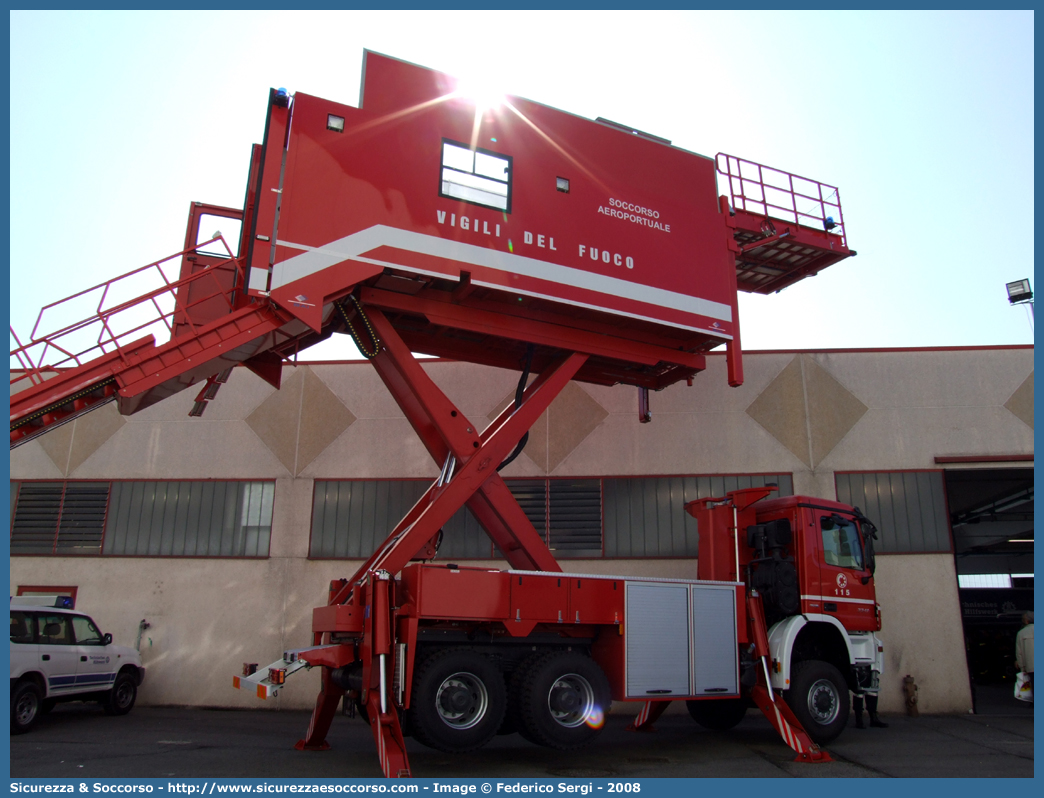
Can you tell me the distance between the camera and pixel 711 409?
16266 mm

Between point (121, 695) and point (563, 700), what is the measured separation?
9.25 m

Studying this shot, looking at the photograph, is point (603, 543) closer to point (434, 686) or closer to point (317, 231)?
point (434, 686)

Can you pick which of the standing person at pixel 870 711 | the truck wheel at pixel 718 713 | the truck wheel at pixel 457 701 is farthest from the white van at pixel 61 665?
the standing person at pixel 870 711

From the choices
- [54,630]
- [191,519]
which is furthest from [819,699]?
[191,519]

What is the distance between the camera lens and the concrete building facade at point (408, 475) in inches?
608

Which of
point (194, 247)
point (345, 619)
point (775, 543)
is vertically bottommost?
point (345, 619)

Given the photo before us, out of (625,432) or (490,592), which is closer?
(490,592)

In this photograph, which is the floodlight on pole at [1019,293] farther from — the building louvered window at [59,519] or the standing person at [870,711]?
the building louvered window at [59,519]

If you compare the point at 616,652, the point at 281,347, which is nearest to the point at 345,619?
the point at 616,652

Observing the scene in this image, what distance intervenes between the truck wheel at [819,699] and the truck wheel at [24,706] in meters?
10.9

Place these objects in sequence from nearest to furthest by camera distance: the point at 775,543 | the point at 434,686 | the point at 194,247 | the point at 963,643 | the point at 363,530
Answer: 1. the point at 434,686
2. the point at 194,247
3. the point at 775,543
4. the point at 963,643
5. the point at 363,530

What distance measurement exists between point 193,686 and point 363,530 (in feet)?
14.8

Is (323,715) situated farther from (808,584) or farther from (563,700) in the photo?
(808,584)

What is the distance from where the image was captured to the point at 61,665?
39.4 ft
